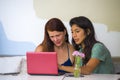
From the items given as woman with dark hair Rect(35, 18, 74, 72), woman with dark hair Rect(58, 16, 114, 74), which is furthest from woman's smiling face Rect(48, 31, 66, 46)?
woman with dark hair Rect(58, 16, 114, 74)

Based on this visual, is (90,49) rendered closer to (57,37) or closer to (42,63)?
(57,37)

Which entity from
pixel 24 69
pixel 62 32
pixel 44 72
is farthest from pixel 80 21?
pixel 24 69

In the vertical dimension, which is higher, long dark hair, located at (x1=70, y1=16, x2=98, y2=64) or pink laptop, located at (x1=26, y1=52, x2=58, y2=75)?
long dark hair, located at (x1=70, y1=16, x2=98, y2=64)

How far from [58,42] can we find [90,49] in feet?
1.32

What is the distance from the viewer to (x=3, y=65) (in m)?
3.08

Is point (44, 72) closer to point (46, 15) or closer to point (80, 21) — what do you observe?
point (80, 21)

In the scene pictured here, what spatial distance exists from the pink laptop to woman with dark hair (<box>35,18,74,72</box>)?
0.46m

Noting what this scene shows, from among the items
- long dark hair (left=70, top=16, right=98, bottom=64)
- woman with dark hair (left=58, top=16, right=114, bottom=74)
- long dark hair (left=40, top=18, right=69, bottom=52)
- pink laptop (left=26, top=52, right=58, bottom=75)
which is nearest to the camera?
pink laptop (left=26, top=52, right=58, bottom=75)

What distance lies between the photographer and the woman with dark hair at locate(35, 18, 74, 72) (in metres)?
2.80

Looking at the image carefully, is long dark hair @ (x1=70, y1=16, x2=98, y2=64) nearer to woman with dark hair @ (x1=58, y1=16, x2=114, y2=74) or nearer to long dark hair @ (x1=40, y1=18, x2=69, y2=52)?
woman with dark hair @ (x1=58, y1=16, x2=114, y2=74)

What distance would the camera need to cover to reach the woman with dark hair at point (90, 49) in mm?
2545

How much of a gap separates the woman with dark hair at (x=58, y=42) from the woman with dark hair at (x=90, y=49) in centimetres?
15

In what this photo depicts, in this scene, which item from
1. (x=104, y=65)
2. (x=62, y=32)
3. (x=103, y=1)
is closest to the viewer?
(x=104, y=65)

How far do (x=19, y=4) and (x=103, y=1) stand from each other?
42.9 inches
